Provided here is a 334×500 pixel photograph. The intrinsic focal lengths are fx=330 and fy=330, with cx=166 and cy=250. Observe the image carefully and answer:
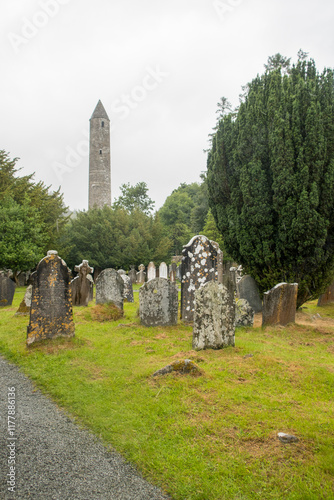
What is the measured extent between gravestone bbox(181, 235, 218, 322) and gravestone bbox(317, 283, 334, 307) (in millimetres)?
6724

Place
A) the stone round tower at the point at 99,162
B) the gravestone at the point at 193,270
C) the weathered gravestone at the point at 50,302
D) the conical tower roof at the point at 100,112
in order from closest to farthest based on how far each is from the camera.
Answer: the weathered gravestone at the point at 50,302 < the gravestone at the point at 193,270 < the stone round tower at the point at 99,162 < the conical tower roof at the point at 100,112

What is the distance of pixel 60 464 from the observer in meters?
2.97

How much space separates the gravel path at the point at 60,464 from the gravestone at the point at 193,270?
518 cm

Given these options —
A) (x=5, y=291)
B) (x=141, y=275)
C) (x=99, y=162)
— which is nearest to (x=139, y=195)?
(x=99, y=162)

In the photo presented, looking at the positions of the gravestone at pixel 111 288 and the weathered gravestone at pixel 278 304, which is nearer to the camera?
the weathered gravestone at pixel 278 304

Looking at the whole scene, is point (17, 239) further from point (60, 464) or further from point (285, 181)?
point (60, 464)

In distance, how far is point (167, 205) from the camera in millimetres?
57375

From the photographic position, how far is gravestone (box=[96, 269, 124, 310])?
9.84 metres

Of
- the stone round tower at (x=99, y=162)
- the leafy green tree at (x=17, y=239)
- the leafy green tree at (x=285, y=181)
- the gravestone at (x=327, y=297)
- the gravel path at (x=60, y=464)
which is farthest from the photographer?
the stone round tower at (x=99, y=162)

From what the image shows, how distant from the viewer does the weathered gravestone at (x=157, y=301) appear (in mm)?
8297

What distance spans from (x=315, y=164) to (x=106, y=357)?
7.66 m

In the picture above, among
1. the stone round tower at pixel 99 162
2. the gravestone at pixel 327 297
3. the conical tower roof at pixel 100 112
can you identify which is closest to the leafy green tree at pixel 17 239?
the gravestone at pixel 327 297

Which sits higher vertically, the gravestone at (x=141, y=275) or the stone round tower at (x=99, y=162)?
the stone round tower at (x=99, y=162)

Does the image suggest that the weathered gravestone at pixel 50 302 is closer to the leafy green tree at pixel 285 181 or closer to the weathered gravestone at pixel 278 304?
the weathered gravestone at pixel 278 304
